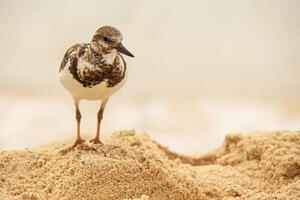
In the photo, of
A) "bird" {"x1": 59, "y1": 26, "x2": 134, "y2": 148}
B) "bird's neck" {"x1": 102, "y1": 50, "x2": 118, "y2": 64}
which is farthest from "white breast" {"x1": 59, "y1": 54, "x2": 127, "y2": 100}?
"bird's neck" {"x1": 102, "y1": 50, "x2": 118, "y2": 64}

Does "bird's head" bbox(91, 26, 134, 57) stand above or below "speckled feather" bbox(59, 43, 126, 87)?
above

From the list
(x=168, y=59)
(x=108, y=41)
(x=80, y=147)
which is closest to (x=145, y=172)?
(x=80, y=147)

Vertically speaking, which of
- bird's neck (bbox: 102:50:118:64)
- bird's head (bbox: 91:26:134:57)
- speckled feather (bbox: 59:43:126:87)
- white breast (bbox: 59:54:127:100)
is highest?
bird's head (bbox: 91:26:134:57)

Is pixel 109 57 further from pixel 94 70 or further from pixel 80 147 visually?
pixel 80 147

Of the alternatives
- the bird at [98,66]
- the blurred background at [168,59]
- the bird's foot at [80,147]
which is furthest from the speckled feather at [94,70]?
the blurred background at [168,59]

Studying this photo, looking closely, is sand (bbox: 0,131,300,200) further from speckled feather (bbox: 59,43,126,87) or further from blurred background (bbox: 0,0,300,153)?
blurred background (bbox: 0,0,300,153)

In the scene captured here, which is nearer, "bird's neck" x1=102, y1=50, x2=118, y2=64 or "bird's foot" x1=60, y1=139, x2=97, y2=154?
"bird's neck" x1=102, y1=50, x2=118, y2=64

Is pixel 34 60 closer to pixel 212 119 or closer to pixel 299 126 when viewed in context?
pixel 212 119

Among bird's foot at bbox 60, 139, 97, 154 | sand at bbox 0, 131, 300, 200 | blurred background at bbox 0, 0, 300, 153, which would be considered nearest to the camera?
sand at bbox 0, 131, 300, 200

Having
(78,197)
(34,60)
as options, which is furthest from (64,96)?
(78,197)
